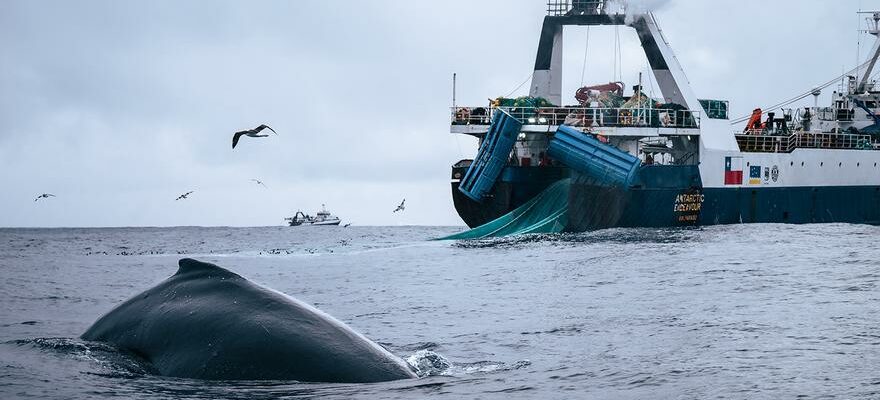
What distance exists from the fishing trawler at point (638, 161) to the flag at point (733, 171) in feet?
0.30

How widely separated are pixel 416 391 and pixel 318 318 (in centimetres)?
115

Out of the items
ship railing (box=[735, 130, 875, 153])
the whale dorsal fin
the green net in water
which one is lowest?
the whale dorsal fin

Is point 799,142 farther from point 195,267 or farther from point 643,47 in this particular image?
point 195,267

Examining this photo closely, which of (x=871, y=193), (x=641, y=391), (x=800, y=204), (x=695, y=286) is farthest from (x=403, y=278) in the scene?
(x=871, y=193)

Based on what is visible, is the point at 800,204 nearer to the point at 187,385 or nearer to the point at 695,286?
the point at 695,286

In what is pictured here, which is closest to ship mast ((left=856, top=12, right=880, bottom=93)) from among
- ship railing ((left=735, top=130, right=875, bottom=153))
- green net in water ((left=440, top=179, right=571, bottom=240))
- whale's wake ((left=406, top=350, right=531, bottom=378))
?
ship railing ((left=735, top=130, right=875, bottom=153))

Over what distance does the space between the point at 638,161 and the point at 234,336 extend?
4537 cm

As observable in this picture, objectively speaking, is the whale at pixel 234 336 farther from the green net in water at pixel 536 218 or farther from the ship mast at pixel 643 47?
the ship mast at pixel 643 47

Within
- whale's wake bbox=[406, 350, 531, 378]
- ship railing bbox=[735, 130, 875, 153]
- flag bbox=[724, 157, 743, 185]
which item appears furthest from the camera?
ship railing bbox=[735, 130, 875, 153]

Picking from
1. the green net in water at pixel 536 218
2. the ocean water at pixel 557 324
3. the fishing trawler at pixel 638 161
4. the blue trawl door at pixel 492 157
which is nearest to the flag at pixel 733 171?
the fishing trawler at pixel 638 161

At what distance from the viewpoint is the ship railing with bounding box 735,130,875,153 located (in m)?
68.6

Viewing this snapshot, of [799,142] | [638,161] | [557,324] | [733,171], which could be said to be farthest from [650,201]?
[557,324]

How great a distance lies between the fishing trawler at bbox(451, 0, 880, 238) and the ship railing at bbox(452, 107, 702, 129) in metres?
0.07

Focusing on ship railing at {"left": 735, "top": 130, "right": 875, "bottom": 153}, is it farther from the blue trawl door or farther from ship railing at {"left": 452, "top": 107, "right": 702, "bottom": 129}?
the blue trawl door
